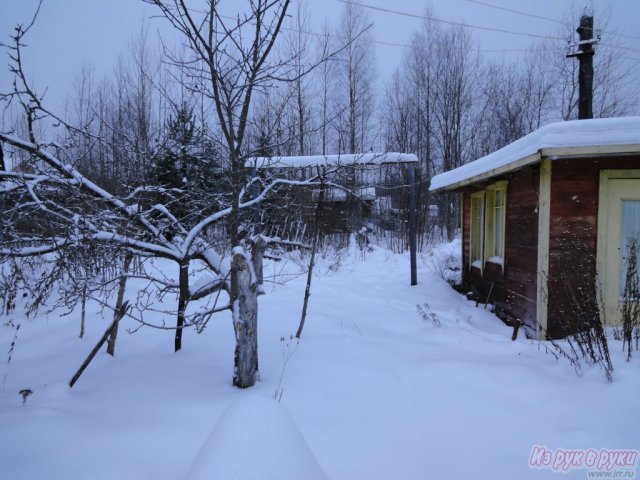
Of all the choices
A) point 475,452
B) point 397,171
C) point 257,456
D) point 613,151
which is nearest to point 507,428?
point 475,452

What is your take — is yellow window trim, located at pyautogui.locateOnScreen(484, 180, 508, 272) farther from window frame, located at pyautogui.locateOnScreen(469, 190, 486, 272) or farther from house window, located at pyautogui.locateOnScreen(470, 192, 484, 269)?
house window, located at pyautogui.locateOnScreen(470, 192, 484, 269)

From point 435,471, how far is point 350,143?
58.3 ft

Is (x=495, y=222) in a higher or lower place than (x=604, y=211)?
lower

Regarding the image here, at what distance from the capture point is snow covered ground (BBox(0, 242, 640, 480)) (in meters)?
2.03

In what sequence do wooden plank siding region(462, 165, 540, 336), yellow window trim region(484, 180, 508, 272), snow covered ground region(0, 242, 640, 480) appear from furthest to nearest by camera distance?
yellow window trim region(484, 180, 508, 272)
wooden plank siding region(462, 165, 540, 336)
snow covered ground region(0, 242, 640, 480)

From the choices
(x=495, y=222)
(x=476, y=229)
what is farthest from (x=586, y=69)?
(x=476, y=229)

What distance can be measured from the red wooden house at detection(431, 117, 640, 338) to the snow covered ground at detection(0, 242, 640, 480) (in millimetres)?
829

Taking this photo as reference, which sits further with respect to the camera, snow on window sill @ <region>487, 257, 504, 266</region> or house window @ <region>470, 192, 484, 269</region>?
house window @ <region>470, 192, 484, 269</region>

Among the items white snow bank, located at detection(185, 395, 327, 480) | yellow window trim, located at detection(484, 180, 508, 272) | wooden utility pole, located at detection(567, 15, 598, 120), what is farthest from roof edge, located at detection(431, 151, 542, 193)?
white snow bank, located at detection(185, 395, 327, 480)

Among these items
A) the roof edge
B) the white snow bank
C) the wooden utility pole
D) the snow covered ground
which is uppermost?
the wooden utility pole

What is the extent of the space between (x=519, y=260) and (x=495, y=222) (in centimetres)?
165

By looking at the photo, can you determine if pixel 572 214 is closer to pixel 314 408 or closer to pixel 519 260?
pixel 519 260

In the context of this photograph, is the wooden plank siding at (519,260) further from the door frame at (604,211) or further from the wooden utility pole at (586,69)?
the wooden utility pole at (586,69)

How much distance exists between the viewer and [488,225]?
7.48 meters
